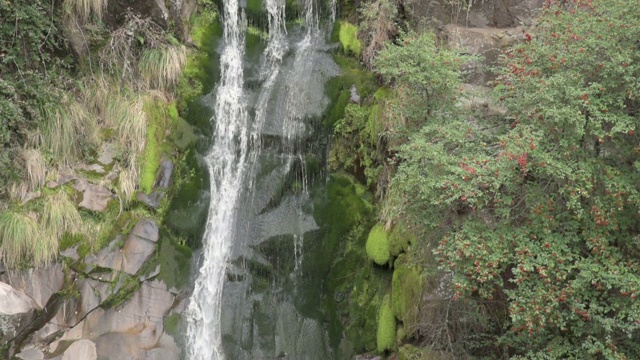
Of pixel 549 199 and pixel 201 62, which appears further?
pixel 201 62

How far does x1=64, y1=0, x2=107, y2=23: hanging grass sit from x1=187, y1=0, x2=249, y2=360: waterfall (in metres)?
1.98

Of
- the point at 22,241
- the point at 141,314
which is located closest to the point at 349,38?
the point at 141,314

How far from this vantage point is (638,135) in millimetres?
5121

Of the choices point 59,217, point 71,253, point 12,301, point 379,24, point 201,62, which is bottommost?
point 12,301

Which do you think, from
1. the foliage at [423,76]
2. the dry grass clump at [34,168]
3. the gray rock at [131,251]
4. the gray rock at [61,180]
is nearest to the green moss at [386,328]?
the foliage at [423,76]

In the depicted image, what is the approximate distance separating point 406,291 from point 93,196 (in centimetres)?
453

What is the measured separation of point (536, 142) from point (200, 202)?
525 centimetres

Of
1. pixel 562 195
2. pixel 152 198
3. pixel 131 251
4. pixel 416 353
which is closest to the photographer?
pixel 562 195

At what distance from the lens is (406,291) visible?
273 inches

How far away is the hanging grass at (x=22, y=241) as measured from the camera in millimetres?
7320

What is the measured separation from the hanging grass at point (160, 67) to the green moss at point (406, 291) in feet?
15.3

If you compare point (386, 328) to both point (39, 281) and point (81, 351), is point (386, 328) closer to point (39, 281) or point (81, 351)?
point (81, 351)

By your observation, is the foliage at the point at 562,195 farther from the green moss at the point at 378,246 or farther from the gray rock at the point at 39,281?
the gray rock at the point at 39,281

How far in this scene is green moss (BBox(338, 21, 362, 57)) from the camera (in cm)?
922
